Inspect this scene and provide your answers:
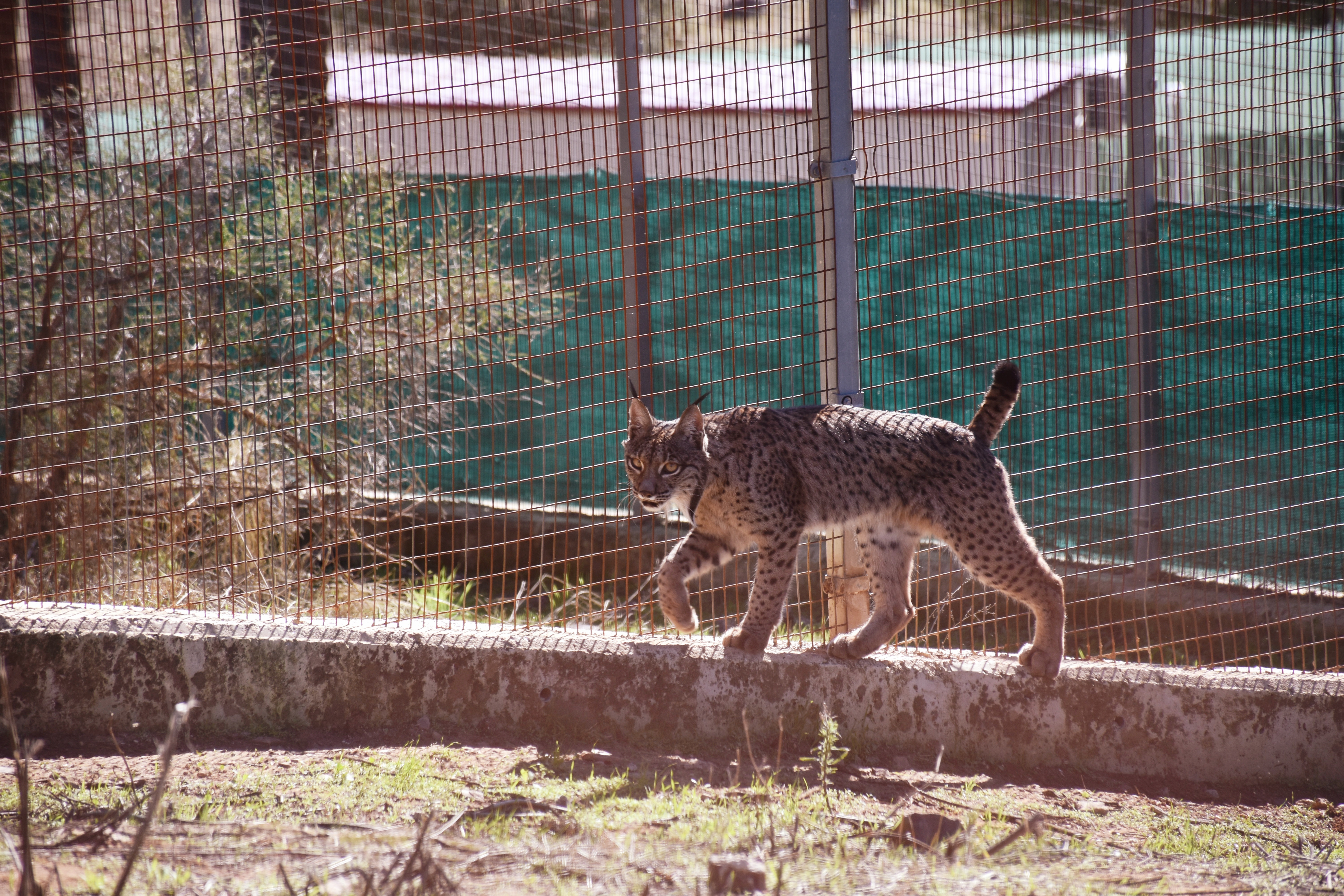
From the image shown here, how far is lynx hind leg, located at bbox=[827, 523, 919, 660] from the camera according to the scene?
4758 mm

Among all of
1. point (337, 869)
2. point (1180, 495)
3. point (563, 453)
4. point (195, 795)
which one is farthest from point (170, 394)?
point (1180, 495)

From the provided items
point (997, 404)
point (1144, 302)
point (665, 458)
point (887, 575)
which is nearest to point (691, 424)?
point (665, 458)

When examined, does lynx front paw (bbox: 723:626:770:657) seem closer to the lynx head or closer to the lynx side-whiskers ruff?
the lynx side-whiskers ruff

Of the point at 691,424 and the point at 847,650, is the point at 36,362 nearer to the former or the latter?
the point at 691,424

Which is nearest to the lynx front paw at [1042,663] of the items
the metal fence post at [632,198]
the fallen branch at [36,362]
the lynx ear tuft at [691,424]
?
the lynx ear tuft at [691,424]

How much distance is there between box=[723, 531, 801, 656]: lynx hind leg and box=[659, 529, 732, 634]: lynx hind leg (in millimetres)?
205

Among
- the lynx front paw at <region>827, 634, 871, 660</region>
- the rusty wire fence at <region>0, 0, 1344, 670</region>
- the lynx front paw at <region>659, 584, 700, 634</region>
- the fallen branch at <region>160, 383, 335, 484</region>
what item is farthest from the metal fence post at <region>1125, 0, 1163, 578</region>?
the fallen branch at <region>160, 383, 335, 484</region>

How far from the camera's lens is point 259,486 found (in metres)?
5.58

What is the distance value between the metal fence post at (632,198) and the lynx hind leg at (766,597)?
96 cm

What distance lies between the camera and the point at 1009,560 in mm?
4781

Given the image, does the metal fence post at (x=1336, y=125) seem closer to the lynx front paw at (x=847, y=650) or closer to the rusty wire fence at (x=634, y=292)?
the rusty wire fence at (x=634, y=292)

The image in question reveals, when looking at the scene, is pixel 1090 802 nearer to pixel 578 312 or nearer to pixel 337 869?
pixel 337 869

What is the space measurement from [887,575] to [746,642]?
0.77m

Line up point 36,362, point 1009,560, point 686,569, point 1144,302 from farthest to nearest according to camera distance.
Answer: point 1144,302
point 36,362
point 686,569
point 1009,560
